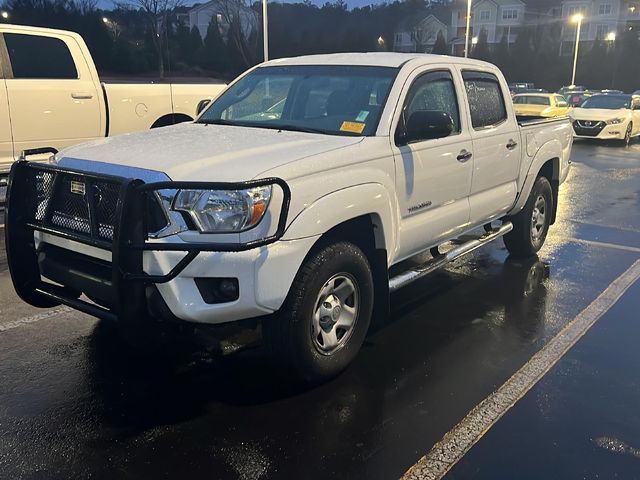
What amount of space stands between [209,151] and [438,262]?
217cm

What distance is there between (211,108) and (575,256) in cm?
415

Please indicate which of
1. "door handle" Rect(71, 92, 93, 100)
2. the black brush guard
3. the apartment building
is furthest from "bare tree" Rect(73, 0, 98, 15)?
the apartment building

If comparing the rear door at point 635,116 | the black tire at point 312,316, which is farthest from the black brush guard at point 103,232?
the rear door at point 635,116

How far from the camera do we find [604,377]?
4125 mm

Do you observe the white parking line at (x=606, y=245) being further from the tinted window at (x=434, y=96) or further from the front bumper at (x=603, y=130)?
the front bumper at (x=603, y=130)

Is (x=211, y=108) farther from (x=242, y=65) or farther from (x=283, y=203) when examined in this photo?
(x=242, y=65)

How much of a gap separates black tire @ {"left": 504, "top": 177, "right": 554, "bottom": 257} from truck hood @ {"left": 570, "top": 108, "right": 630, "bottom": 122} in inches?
558

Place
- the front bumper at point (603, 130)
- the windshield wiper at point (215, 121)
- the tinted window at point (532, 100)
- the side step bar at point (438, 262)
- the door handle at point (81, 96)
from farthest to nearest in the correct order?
the tinted window at point (532, 100) → the front bumper at point (603, 130) → the door handle at point (81, 96) → the windshield wiper at point (215, 121) → the side step bar at point (438, 262)

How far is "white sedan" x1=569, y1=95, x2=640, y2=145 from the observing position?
765 inches

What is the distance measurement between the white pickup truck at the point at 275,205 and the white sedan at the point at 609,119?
625 inches

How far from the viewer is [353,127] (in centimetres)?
438

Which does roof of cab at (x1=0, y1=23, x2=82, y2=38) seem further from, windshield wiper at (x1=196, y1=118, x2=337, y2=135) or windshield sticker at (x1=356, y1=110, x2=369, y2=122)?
windshield sticker at (x1=356, y1=110, x2=369, y2=122)

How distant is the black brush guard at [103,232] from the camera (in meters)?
3.23

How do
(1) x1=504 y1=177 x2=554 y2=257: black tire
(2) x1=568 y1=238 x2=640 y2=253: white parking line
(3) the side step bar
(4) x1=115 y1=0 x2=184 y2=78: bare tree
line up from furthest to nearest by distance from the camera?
1. (4) x1=115 y1=0 x2=184 y2=78: bare tree
2. (2) x1=568 y1=238 x2=640 y2=253: white parking line
3. (1) x1=504 y1=177 x2=554 y2=257: black tire
4. (3) the side step bar
